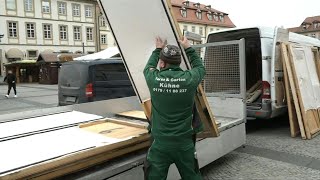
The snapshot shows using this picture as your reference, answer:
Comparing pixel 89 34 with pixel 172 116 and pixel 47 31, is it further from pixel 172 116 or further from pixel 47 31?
pixel 172 116

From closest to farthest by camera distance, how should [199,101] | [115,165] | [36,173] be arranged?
[36,173] → [115,165] → [199,101]

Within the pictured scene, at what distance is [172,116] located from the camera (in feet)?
9.70

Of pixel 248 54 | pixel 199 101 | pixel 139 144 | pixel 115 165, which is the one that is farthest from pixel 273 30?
pixel 115 165

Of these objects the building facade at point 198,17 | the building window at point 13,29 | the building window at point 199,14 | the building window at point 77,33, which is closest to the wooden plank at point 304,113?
the building window at point 13,29

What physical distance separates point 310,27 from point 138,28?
A: 89940 mm

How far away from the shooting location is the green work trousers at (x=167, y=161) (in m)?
2.98

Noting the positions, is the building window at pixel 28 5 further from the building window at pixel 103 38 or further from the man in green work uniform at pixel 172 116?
the man in green work uniform at pixel 172 116

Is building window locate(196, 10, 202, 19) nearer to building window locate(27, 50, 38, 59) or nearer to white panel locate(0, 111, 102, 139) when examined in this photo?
building window locate(27, 50, 38, 59)

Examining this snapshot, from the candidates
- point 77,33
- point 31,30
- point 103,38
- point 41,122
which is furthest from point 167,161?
point 103,38

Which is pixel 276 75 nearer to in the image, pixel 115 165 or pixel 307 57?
pixel 307 57

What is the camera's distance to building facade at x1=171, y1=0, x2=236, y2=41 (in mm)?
65438

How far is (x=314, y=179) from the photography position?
14.8 ft

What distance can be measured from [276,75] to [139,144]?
4437 millimetres

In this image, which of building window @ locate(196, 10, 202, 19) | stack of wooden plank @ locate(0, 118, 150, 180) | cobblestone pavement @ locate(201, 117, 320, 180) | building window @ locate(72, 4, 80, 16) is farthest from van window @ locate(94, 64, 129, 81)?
building window @ locate(196, 10, 202, 19)
